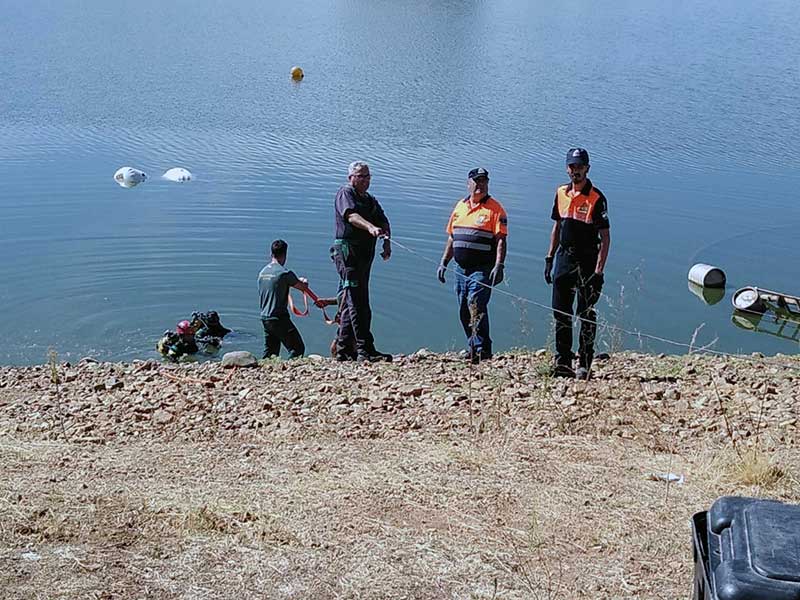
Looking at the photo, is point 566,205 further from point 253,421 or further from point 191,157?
point 191,157

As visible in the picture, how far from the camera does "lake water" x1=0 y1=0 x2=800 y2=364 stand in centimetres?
1412

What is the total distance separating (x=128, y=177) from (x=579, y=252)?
12.8 m

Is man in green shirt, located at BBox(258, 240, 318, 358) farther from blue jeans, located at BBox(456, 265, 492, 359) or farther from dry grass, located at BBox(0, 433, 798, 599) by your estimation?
dry grass, located at BBox(0, 433, 798, 599)

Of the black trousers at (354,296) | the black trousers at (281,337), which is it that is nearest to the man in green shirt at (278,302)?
the black trousers at (281,337)

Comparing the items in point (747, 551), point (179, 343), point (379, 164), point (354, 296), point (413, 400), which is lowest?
point (179, 343)

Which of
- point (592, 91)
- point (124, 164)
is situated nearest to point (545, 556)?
point (124, 164)

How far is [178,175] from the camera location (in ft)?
66.0

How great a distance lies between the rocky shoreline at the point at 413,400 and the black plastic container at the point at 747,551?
138 inches

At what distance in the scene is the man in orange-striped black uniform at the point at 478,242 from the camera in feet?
31.8

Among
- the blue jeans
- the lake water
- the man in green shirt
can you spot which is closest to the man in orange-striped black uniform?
the blue jeans

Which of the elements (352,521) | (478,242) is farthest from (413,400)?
(352,521)

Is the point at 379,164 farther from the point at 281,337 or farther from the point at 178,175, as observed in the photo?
the point at 281,337

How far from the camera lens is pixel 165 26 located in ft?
149

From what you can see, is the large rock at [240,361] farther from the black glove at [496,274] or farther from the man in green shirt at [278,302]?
the black glove at [496,274]
